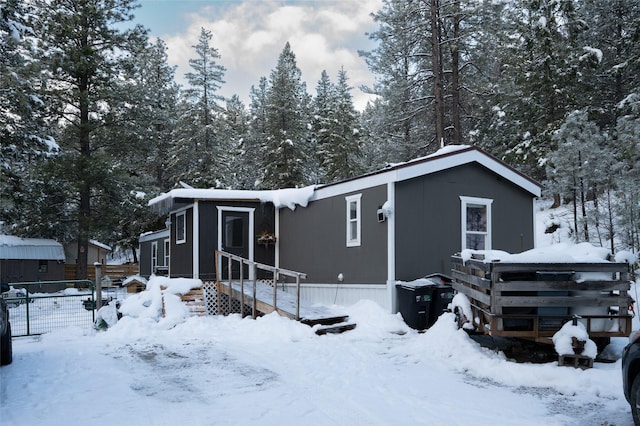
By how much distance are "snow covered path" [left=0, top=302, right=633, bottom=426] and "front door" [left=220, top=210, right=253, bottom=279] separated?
15.9ft

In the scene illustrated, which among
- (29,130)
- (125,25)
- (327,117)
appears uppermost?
(125,25)

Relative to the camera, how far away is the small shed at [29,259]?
26266mm

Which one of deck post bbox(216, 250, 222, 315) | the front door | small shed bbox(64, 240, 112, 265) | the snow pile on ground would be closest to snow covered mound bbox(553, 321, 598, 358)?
the snow pile on ground

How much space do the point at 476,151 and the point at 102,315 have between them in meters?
9.46

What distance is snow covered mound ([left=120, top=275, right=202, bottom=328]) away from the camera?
445 inches

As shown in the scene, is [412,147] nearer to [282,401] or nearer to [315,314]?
[315,314]

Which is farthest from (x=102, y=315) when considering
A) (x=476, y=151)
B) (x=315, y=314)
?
(x=476, y=151)

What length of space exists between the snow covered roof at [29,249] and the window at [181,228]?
15.6 m

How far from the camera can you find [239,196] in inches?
560

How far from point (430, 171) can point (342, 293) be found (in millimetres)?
3582

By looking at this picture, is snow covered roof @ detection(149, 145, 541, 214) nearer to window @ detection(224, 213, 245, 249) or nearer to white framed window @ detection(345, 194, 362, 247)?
white framed window @ detection(345, 194, 362, 247)

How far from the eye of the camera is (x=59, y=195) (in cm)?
2452

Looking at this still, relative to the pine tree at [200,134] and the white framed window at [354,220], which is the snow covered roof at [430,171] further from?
the pine tree at [200,134]

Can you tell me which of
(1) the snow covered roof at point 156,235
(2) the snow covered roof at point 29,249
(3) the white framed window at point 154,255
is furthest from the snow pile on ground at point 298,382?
(2) the snow covered roof at point 29,249
